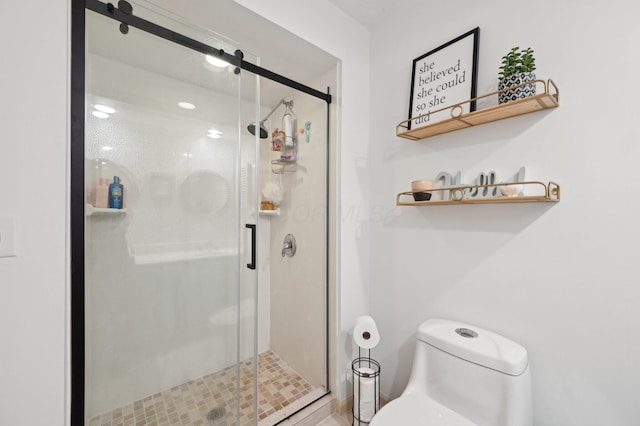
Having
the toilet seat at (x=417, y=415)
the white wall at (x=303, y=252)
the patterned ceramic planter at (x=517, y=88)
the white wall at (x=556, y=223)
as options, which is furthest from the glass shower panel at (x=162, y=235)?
the patterned ceramic planter at (x=517, y=88)

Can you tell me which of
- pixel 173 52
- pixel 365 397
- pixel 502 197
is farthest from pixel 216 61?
pixel 365 397

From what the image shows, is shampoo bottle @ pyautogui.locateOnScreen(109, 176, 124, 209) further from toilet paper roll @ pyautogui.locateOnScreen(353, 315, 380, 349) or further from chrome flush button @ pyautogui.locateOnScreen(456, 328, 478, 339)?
chrome flush button @ pyautogui.locateOnScreen(456, 328, 478, 339)

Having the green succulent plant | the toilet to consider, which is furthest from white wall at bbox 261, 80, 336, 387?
the green succulent plant

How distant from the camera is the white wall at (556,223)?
913 mm

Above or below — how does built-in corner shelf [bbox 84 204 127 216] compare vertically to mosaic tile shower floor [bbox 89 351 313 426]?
above

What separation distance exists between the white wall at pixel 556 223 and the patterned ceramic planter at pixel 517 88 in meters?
0.12

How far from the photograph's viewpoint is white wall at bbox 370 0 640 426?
913 mm

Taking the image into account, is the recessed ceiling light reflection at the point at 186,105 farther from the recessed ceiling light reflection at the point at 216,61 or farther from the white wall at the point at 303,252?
the white wall at the point at 303,252

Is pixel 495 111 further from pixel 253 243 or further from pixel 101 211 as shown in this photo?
pixel 101 211
